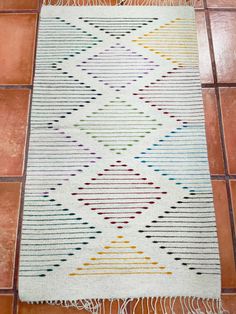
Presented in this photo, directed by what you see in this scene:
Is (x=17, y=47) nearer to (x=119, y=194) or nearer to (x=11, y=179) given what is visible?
(x=11, y=179)

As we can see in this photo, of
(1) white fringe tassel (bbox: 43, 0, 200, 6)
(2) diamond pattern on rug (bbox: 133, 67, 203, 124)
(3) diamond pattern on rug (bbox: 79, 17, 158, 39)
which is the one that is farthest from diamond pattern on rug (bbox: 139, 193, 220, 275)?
(1) white fringe tassel (bbox: 43, 0, 200, 6)

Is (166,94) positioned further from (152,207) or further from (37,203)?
(37,203)

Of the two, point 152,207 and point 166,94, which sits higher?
point 166,94

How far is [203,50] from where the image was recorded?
1.28 meters

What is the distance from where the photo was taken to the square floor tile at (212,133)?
1.12 m

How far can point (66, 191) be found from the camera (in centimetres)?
108

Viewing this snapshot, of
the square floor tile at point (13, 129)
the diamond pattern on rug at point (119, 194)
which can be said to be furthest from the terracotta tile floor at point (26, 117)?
the diamond pattern on rug at point (119, 194)

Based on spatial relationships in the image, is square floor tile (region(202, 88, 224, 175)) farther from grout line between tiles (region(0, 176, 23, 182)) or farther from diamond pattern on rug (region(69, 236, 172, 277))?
Answer: grout line between tiles (region(0, 176, 23, 182))

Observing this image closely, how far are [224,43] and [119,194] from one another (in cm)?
63

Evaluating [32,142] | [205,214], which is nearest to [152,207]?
[205,214]

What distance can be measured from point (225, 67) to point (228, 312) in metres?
0.74

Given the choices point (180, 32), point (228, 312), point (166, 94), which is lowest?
point (228, 312)

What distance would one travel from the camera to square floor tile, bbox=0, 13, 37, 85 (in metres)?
1.24

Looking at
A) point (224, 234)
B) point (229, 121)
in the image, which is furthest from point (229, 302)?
point (229, 121)
